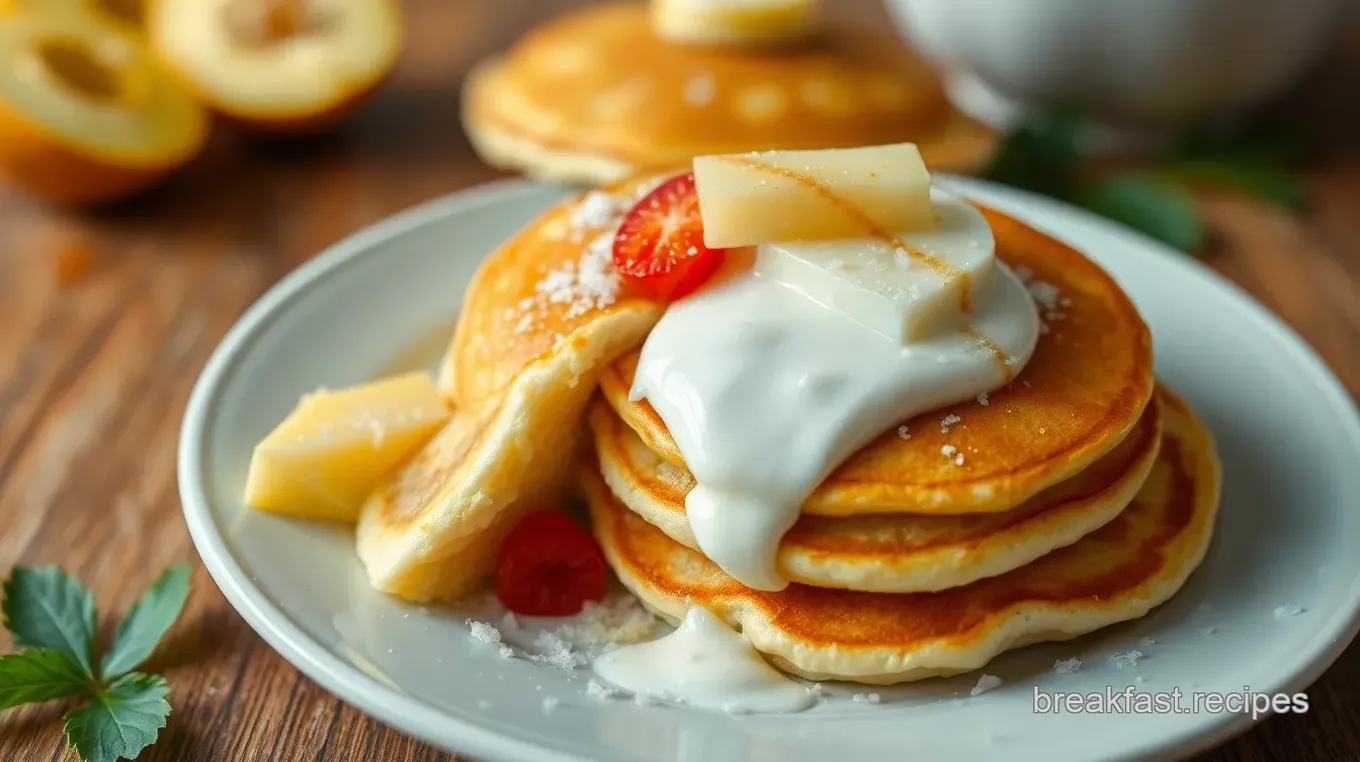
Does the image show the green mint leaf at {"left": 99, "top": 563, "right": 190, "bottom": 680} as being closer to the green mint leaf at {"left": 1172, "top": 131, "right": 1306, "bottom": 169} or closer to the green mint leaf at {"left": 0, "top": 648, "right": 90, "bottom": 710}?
the green mint leaf at {"left": 0, "top": 648, "right": 90, "bottom": 710}

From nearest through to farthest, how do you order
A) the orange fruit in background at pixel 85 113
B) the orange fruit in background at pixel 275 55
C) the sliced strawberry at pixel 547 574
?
the sliced strawberry at pixel 547 574 < the orange fruit in background at pixel 85 113 < the orange fruit in background at pixel 275 55

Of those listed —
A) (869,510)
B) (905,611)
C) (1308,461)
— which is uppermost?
(869,510)

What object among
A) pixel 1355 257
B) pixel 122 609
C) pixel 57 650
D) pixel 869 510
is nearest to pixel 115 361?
pixel 122 609

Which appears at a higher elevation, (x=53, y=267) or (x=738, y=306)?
(x=738, y=306)

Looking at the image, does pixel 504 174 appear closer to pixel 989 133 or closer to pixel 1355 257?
pixel 989 133

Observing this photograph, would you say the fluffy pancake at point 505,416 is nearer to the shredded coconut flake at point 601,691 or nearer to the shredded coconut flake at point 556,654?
the shredded coconut flake at point 556,654

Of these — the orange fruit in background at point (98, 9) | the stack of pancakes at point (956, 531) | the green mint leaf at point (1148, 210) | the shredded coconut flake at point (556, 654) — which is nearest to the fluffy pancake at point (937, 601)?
the stack of pancakes at point (956, 531)

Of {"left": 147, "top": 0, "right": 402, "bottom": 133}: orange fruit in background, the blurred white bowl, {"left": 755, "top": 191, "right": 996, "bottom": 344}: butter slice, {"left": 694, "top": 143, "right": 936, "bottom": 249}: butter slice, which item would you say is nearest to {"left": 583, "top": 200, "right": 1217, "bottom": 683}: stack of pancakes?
{"left": 755, "top": 191, "right": 996, "bottom": 344}: butter slice
